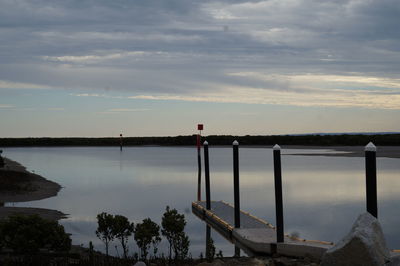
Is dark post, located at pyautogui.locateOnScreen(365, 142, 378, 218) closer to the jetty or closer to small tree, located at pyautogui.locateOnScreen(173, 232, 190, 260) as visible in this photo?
the jetty

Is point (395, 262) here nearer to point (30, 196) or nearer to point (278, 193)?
point (278, 193)

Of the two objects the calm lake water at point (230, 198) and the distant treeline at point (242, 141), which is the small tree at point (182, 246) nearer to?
the calm lake water at point (230, 198)

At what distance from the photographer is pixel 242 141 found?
129 m

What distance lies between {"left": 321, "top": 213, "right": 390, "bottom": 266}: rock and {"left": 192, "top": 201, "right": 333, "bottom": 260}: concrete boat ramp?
2525mm

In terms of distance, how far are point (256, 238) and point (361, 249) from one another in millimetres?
5348

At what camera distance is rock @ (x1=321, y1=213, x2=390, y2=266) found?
8.75 m

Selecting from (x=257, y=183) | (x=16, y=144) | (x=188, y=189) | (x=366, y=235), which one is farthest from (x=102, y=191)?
(x=16, y=144)

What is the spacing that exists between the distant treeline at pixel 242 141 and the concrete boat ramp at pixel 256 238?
75.3 m

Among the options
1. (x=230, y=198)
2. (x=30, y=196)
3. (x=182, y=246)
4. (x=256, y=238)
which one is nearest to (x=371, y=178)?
(x=256, y=238)

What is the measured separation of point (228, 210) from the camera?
20.2 meters

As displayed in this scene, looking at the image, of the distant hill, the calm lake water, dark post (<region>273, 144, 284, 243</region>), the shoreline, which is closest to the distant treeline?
the distant hill

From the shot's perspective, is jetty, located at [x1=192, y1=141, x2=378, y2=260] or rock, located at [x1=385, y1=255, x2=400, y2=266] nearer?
rock, located at [x1=385, y1=255, x2=400, y2=266]

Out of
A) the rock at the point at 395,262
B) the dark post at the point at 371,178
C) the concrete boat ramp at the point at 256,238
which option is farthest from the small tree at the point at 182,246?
the rock at the point at 395,262

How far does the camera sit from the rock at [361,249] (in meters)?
8.75
